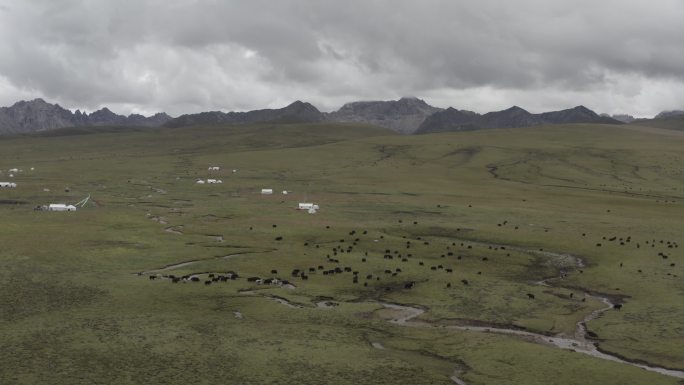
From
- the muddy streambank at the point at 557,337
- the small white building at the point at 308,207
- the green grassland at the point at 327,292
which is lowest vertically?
the muddy streambank at the point at 557,337

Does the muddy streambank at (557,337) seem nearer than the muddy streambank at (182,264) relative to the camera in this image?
Yes

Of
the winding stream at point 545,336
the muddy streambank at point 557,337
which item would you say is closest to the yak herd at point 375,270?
the winding stream at point 545,336

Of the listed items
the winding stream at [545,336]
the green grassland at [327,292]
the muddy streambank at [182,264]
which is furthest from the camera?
the muddy streambank at [182,264]

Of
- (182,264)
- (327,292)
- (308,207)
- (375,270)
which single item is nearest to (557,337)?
(327,292)

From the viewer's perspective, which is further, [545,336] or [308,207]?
[308,207]

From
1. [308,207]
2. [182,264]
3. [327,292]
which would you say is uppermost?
[308,207]

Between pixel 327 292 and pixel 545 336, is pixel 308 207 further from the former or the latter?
pixel 545 336

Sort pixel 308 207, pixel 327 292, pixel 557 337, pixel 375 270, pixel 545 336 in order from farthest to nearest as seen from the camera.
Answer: pixel 308 207
pixel 375 270
pixel 327 292
pixel 545 336
pixel 557 337

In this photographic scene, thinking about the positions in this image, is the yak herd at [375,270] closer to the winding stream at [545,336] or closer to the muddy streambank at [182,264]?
the muddy streambank at [182,264]

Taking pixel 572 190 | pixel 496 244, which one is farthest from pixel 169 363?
pixel 572 190
